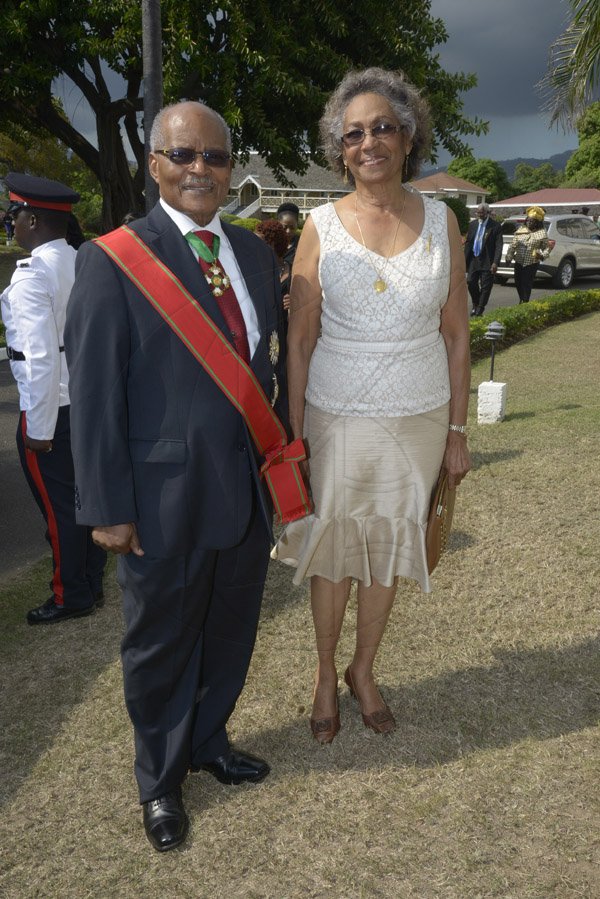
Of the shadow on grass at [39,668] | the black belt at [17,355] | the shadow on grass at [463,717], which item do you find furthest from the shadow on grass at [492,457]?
the black belt at [17,355]

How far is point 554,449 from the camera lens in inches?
253

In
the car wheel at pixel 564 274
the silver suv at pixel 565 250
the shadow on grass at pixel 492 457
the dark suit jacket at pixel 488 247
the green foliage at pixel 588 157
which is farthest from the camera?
the green foliage at pixel 588 157

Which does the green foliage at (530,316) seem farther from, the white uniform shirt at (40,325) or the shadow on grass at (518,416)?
the white uniform shirt at (40,325)

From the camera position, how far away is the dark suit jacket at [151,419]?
2.03 m

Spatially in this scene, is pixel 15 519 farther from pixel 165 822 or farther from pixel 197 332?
pixel 197 332

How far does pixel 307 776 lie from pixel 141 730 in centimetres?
67

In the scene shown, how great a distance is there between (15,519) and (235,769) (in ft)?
10.4

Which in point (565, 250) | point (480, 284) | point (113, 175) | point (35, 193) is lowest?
point (480, 284)

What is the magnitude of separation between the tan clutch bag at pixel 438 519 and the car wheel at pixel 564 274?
1712 centimetres

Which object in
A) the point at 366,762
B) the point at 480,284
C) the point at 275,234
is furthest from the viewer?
the point at 480,284

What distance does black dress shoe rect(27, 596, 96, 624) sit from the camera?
3820 mm

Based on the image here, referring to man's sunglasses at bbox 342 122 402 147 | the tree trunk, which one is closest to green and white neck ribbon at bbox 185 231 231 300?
man's sunglasses at bbox 342 122 402 147

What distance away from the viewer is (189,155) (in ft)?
6.93

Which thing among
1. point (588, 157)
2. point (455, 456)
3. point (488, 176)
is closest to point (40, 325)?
point (455, 456)
